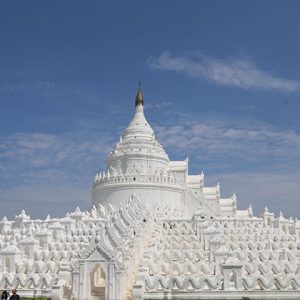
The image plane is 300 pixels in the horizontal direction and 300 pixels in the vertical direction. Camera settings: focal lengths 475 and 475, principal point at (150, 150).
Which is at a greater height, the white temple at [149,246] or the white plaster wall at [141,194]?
the white plaster wall at [141,194]

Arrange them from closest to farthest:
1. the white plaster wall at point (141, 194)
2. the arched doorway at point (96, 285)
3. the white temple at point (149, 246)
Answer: the white temple at point (149, 246) < the arched doorway at point (96, 285) < the white plaster wall at point (141, 194)

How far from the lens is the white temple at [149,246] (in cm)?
2311

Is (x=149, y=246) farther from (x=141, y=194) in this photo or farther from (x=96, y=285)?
(x=141, y=194)

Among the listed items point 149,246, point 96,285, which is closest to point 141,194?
point 149,246

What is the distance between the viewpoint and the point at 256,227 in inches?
1754

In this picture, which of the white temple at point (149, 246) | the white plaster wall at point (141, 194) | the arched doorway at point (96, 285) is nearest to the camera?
the white temple at point (149, 246)

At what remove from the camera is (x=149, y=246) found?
33.1 m

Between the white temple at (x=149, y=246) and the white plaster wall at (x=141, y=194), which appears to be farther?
the white plaster wall at (x=141, y=194)

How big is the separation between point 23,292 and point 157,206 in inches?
1245

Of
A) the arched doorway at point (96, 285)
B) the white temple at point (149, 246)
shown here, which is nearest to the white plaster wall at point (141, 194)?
the white temple at point (149, 246)

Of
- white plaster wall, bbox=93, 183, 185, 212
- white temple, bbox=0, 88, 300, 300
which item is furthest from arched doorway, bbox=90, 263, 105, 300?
white plaster wall, bbox=93, 183, 185, 212

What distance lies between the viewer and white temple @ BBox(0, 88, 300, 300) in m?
23.1

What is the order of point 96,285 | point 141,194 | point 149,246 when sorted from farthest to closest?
point 141,194
point 149,246
point 96,285

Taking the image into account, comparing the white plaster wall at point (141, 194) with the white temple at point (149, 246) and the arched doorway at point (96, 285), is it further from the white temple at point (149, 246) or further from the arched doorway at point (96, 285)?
the arched doorway at point (96, 285)
